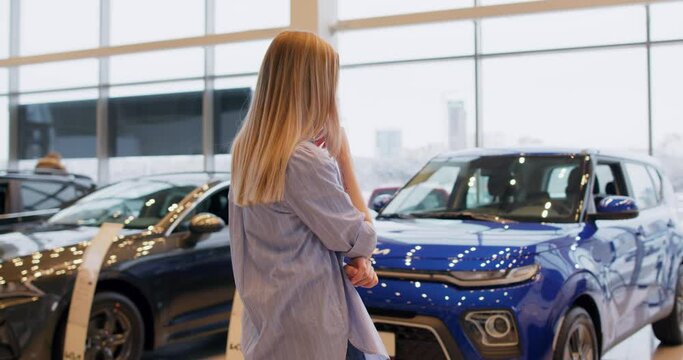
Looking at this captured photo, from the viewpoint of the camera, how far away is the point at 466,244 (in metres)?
3.26

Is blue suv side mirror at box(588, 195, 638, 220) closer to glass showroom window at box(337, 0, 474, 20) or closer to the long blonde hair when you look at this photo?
the long blonde hair

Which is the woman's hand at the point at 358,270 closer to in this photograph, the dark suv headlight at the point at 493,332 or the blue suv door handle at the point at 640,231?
the dark suv headlight at the point at 493,332

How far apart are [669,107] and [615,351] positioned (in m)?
4.89

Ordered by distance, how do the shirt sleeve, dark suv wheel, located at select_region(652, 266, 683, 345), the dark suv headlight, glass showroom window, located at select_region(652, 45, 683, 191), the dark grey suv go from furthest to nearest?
glass showroom window, located at select_region(652, 45, 683, 191) → the dark grey suv → dark suv wheel, located at select_region(652, 266, 683, 345) → the dark suv headlight → the shirt sleeve

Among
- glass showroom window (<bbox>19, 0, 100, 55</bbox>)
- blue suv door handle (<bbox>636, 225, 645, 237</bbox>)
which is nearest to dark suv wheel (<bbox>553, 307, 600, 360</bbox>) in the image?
blue suv door handle (<bbox>636, 225, 645, 237</bbox>)

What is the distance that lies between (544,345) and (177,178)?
3021mm

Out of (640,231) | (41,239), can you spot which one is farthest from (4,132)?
(640,231)

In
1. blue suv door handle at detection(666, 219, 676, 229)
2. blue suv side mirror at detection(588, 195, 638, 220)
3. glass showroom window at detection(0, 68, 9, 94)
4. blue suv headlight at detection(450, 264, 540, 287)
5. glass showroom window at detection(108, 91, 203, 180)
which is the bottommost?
blue suv headlight at detection(450, 264, 540, 287)

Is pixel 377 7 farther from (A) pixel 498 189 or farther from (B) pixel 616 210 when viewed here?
(B) pixel 616 210

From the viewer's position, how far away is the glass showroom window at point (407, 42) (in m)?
9.85

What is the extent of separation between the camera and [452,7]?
30.6ft

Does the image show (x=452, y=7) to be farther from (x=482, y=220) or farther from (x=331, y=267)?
(x=331, y=267)

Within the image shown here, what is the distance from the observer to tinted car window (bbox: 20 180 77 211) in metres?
6.36

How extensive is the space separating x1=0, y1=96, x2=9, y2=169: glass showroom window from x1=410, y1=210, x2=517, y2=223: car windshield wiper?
1192 centimetres
